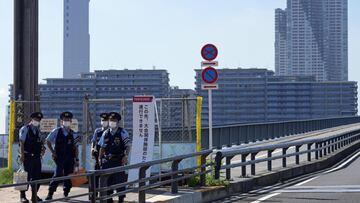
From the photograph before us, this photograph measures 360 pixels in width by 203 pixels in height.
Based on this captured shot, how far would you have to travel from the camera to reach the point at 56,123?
16.4m

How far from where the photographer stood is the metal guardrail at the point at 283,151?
15275 mm

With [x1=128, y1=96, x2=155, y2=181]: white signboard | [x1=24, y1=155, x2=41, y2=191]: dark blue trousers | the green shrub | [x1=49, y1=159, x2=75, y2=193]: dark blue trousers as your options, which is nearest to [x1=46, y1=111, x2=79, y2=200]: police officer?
[x1=49, y1=159, x2=75, y2=193]: dark blue trousers

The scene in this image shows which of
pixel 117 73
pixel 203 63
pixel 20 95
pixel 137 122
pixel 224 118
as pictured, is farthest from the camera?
pixel 224 118

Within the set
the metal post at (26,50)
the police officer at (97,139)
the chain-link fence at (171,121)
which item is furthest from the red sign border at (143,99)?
the metal post at (26,50)

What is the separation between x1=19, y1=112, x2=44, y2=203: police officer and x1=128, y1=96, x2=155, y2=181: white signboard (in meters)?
1.90

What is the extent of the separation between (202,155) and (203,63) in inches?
112

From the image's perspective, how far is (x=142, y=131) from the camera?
44.7 ft

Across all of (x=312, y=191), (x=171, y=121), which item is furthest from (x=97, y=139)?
(x=312, y=191)

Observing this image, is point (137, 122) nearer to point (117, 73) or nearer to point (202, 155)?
point (202, 155)

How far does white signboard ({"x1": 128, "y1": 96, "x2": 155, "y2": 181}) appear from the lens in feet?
44.0

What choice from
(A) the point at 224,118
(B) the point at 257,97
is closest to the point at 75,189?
(A) the point at 224,118

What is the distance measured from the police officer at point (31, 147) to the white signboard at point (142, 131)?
6.23 feet

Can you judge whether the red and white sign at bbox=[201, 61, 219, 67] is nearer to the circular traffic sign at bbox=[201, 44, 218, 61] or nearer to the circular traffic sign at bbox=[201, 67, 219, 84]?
the circular traffic sign at bbox=[201, 44, 218, 61]

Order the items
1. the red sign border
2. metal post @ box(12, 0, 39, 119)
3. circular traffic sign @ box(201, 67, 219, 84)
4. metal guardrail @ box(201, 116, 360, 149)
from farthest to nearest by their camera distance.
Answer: metal guardrail @ box(201, 116, 360, 149)
metal post @ box(12, 0, 39, 119)
circular traffic sign @ box(201, 67, 219, 84)
the red sign border
